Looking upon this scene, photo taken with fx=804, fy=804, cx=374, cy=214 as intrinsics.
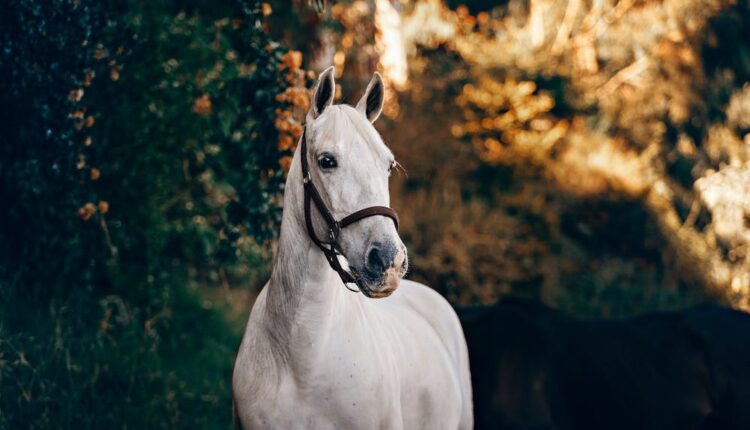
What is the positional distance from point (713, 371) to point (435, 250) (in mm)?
5279

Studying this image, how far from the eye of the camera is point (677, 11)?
1548cm

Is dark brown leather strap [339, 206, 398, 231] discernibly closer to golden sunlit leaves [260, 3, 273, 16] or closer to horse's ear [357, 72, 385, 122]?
horse's ear [357, 72, 385, 122]

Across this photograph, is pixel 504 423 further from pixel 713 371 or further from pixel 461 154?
pixel 461 154

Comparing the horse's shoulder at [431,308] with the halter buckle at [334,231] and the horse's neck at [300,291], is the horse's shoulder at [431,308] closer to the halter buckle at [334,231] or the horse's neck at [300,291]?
the horse's neck at [300,291]

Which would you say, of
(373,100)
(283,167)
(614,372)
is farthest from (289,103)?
(614,372)

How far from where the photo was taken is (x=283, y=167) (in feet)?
17.4

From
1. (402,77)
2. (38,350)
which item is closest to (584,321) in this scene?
(38,350)

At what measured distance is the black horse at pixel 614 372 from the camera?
489cm

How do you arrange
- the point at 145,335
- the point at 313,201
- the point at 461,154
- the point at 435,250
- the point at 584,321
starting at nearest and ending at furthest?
the point at 313,201 < the point at 584,321 < the point at 145,335 < the point at 435,250 < the point at 461,154

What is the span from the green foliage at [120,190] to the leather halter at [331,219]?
221cm

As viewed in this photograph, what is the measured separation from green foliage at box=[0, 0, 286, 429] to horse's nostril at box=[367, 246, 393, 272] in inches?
101

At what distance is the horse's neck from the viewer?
10.6ft

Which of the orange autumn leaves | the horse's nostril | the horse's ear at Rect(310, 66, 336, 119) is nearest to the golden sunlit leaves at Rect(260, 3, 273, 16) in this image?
the orange autumn leaves

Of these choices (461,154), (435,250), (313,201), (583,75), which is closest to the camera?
(313,201)
